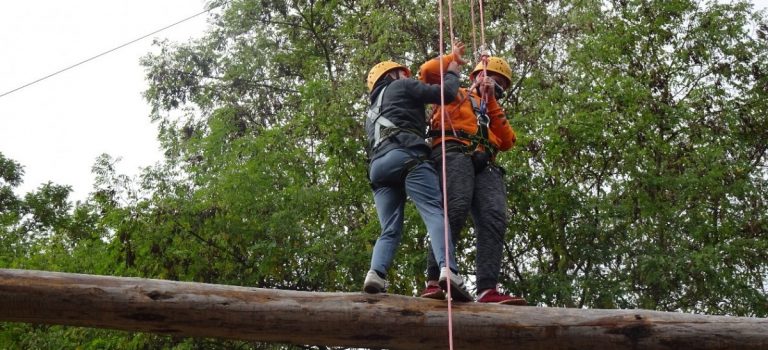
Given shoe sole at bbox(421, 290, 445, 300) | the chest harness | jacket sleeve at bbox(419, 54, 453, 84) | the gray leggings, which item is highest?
jacket sleeve at bbox(419, 54, 453, 84)

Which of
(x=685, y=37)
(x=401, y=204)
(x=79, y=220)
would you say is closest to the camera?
(x=401, y=204)

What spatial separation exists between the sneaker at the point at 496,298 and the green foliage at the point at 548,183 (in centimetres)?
375

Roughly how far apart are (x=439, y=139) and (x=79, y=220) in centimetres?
1071

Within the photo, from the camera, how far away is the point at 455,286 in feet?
15.4

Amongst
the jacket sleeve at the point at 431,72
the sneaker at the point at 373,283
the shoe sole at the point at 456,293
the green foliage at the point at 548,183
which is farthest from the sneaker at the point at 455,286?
the green foliage at the point at 548,183

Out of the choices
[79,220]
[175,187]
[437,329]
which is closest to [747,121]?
[175,187]

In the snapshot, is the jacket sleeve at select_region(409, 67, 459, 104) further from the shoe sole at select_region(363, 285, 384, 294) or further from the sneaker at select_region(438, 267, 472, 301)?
the shoe sole at select_region(363, 285, 384, 294)

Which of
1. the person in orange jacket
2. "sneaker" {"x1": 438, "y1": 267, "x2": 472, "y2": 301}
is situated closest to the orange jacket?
the person in orange jacket

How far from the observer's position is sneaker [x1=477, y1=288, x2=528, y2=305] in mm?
4840

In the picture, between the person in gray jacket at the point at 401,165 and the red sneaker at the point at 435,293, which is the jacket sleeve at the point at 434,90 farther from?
the red sneaker at the point at 435,293

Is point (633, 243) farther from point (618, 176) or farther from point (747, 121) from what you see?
point (747, 121)

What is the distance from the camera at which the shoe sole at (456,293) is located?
4684 millimetres

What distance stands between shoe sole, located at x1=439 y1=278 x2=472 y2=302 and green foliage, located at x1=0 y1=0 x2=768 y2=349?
156 inches

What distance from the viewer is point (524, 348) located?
4.69 meters
